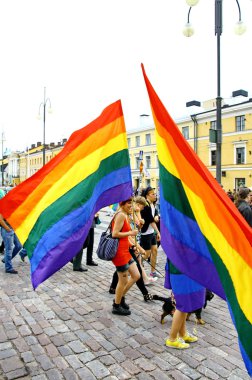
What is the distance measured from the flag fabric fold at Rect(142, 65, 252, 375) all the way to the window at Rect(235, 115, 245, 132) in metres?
35.3

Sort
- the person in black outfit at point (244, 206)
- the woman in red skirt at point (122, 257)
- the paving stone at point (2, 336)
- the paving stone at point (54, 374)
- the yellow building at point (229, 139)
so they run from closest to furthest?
the paving stone at point (54, 374), the paving stone at point (2, 336), the woman in red skirt at point (122, 257), the person in black outfit at point (244, 206), the yellow building at point (229, 139)

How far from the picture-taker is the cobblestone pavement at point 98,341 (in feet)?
11.2

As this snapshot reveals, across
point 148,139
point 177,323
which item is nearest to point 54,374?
point 177,323

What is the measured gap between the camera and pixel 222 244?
8.23 feet

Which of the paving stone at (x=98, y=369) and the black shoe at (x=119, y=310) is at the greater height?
the black shoe at (x=119, y=310)

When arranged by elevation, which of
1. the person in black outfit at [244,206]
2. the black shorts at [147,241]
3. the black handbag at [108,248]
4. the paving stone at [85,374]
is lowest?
the paving stone at [85,374]

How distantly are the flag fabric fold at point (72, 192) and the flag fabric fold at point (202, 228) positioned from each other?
953mm

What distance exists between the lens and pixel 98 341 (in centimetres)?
405

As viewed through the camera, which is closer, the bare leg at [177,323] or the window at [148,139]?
the bare leg at [177,323]

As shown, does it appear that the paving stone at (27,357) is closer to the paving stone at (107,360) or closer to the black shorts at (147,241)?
the paving stone at (107,360)

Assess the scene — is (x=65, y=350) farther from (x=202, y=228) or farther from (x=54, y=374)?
(x=202, y=228)

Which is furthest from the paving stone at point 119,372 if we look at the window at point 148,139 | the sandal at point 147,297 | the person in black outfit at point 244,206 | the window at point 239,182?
the window at point 148,139

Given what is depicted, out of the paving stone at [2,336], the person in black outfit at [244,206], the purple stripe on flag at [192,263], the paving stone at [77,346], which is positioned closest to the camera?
the purple stripe on flag at [192,263]

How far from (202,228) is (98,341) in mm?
2245
